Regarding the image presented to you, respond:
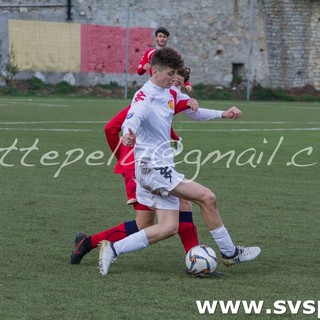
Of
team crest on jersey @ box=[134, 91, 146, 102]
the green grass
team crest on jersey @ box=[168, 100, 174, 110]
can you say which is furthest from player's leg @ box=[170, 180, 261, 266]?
team crest on jersey @ box=[134, 91, 146, 102]

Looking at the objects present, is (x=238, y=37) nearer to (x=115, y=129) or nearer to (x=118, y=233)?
(x=115, y=129)

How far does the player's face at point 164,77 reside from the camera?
26.0 feet

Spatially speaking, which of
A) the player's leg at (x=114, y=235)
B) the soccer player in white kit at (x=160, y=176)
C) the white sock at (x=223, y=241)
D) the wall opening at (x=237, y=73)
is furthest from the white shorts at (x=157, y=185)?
the wall opening at (x=237, y=73)

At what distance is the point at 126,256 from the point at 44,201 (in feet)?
10.7

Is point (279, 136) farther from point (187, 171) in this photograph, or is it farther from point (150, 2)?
point (150, 2)

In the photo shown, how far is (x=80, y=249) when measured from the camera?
8.31 metres

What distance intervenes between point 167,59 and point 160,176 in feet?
2.79

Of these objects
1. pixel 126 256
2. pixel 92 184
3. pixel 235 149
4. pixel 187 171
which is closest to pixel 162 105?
pixel 126 256

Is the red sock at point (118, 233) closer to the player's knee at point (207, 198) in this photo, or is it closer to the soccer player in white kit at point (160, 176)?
the soccer player in white kit at point (160, 176)

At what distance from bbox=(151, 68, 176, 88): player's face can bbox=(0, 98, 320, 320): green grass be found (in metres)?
1.39

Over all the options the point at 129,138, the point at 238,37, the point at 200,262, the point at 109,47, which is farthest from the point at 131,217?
the point at 238,37

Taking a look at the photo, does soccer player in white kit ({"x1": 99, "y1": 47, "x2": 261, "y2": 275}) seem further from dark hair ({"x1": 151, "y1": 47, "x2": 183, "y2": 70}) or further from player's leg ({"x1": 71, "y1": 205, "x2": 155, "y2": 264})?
player's leg ({"x1": 71, "y1": 205, "x2": 155, "y2": 264})

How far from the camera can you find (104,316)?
6395 mm

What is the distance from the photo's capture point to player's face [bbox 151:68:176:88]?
26.0ft
